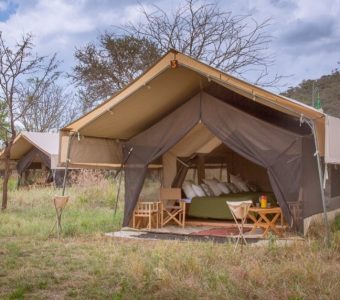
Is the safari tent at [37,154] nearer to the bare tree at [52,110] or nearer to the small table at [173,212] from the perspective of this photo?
the small table at [173,212]

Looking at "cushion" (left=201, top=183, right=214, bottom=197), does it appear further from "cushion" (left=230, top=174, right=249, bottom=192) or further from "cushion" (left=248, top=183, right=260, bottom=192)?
"cushion" (left=248, top=183, right=260, bottom=192)

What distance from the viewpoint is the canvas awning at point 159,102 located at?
6.45m

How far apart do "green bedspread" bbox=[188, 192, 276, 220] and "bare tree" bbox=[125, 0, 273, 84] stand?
6693mm

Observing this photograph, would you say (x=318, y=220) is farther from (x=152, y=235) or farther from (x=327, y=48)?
(x=327, y=48)

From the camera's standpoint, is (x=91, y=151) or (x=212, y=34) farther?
(x=212, y=34)

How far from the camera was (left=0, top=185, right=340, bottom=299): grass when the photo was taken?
4051 millimetres

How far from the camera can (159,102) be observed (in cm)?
777

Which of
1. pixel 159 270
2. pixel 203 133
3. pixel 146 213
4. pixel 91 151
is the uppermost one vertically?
pixel 203 133

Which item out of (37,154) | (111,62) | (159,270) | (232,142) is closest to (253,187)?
(232,142)

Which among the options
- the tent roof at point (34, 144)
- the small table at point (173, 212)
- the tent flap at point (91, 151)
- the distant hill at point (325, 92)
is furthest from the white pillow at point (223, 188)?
the distant hill at point (325, 92)

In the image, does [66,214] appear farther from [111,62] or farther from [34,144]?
[111,62]

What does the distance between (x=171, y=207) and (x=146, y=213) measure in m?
0.52

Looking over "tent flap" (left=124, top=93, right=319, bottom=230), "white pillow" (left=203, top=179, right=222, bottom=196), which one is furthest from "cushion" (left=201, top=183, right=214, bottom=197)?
"tent flap" (left=124, top=93, right=319, bottom=230)

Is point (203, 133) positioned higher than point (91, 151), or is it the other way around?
point (203, 133)
